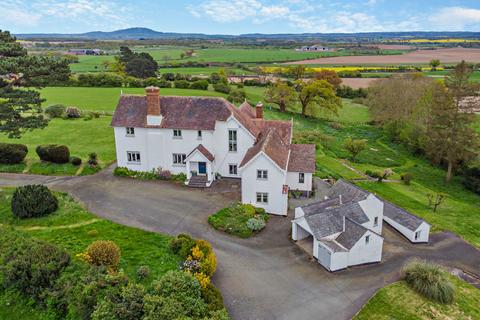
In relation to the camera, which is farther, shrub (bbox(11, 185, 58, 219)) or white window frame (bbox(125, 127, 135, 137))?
white window frame (bbox(125, 127, 135, 137))

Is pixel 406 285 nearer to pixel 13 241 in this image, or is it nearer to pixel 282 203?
pixel 282 203

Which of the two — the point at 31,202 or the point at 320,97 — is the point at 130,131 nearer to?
the point at 31,202

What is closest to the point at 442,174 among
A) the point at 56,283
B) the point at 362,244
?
the point at 362,244

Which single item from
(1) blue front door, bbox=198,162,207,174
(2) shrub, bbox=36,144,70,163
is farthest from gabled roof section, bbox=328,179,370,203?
(2) shrub, bbox=36,144,70,163

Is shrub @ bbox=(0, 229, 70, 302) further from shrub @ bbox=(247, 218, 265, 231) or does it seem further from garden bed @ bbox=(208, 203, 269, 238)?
shrub @ bbox=(247, 218, 265, 231)

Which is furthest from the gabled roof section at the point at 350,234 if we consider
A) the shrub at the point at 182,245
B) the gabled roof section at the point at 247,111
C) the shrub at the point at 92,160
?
the shrub at the point at 92,160

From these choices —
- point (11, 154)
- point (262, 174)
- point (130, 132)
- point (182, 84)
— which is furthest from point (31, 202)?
point (182, 84)
